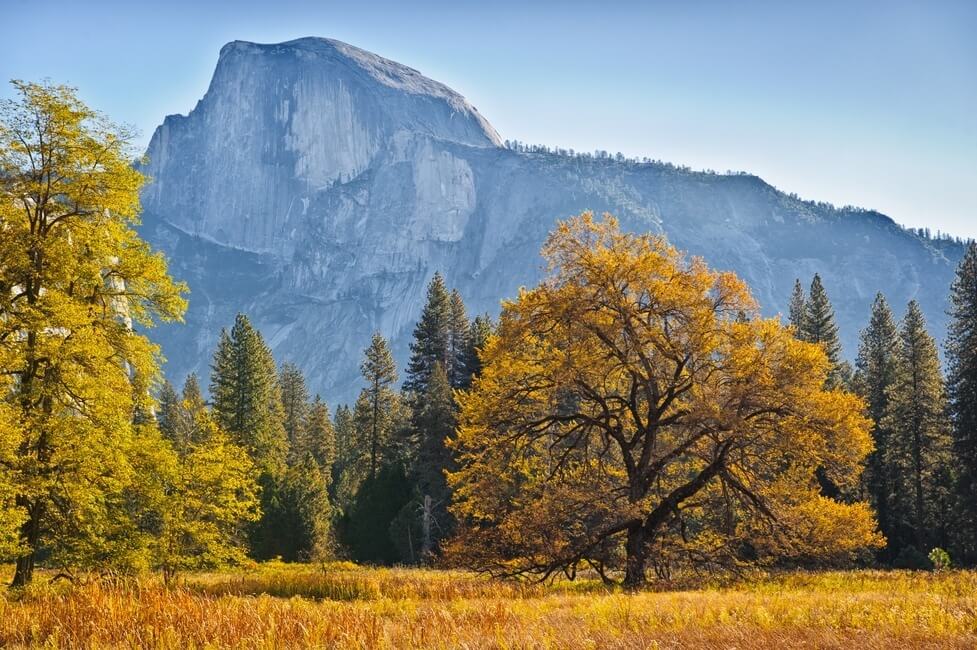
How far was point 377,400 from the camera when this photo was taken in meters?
55.7

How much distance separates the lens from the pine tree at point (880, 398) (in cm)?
4569

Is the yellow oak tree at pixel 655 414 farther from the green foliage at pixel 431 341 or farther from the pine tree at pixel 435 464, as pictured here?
the green foliage at pixel 431 341

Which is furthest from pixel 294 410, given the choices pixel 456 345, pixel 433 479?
pixel 433 479

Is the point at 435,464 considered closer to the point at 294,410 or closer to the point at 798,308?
the point at 798,308

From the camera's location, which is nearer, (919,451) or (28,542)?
(28,542)

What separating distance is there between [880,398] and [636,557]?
3657 cm

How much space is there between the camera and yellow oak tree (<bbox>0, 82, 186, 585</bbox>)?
1568cm

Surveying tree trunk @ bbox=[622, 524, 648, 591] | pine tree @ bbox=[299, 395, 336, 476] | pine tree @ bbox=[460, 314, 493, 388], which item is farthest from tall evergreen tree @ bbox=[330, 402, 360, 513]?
tree trunk @ bbox=[622, 524, 648, 591]

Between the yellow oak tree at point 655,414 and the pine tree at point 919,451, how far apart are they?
29512mm

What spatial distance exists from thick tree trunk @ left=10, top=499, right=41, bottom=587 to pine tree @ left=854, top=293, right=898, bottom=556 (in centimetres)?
4065

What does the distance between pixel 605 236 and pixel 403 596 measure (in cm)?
1027

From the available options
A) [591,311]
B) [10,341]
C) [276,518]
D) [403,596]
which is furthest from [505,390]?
[276,518]

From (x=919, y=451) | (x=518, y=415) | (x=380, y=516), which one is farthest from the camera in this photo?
(x=380, y=516)

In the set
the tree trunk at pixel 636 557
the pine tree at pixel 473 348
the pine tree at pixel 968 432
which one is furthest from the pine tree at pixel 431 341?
the tree trunk at pixel 636 557
